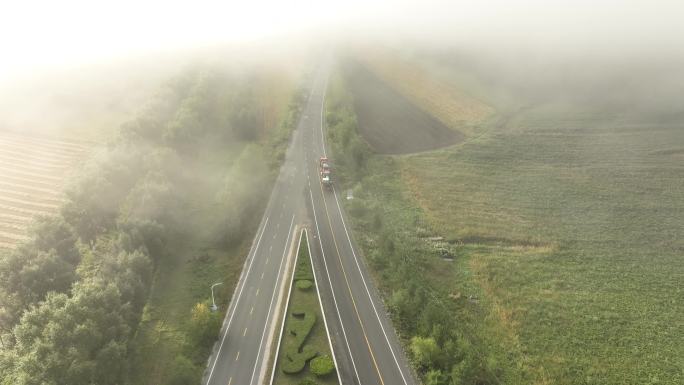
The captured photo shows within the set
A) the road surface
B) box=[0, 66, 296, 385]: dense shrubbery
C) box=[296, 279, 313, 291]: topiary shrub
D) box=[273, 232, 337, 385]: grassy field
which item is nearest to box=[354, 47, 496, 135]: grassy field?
the road surface

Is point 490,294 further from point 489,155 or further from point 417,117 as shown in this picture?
point 417,117

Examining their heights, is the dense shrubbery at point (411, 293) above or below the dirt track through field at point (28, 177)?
below

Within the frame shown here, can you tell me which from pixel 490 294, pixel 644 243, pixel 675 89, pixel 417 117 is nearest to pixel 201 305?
pixel 490 294

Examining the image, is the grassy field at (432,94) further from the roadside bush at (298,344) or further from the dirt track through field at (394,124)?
the roadside bush at (298,344)

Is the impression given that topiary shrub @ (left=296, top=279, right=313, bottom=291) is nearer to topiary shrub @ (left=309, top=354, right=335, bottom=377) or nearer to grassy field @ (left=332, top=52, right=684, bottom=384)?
grassy field @ (left=332, top=52, right=684, bottom=384)

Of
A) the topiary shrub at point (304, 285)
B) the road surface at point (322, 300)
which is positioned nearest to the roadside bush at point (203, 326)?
the road surface at point (322, 300)
